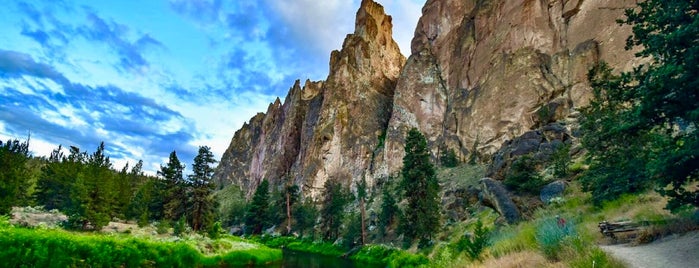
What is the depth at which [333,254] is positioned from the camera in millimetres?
54344

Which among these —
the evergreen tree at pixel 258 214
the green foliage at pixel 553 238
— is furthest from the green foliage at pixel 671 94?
the evergreen tree at pixel 258 214

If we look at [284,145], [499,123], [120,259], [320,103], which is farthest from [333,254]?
[284,145]

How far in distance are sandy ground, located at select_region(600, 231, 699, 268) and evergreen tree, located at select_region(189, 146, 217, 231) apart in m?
42.4

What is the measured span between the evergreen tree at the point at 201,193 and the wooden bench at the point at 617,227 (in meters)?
40.8

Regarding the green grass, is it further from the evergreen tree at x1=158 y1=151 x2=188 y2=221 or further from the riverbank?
the evergreen tree at x1=158 y1=151 x2=188 y2=221

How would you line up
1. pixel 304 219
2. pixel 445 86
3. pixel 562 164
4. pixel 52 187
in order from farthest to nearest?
pixel 445 86 → pixel 304 219 → pixel 52 187 → pixel 562 164

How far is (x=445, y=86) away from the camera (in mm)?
109562

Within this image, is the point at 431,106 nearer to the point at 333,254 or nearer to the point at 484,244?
the point at 333,254

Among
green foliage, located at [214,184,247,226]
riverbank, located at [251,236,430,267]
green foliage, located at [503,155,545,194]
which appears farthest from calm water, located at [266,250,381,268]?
green foliage, located at [214,184,247,226]

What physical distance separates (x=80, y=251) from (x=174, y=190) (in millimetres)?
33132

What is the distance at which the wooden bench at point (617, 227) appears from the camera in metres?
11.9

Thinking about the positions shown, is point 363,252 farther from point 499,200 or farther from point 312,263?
point 499,200

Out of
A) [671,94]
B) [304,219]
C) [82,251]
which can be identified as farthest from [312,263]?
[304,219]

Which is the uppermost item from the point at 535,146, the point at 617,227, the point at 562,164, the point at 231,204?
the point at 535,146
